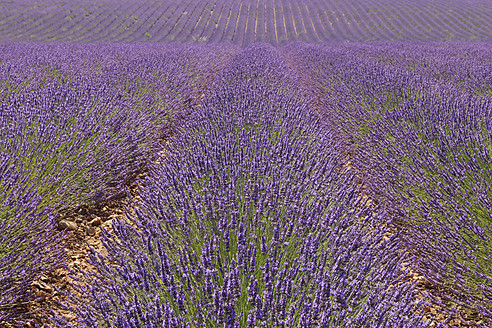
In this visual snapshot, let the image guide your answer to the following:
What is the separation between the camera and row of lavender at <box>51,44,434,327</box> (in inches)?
44.1

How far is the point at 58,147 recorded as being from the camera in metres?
2.46

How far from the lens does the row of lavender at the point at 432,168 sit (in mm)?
1731

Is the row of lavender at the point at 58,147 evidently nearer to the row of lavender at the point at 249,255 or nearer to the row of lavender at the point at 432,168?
the row of lavender at the point at 249,255

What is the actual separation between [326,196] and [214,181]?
1.98ft

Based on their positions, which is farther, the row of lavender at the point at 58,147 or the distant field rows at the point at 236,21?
the distant field rows at the point at 236,21

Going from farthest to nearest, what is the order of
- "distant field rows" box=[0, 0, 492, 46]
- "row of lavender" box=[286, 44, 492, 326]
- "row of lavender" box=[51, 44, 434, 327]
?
"distant field rows" box=[0, 0, 492, 46] < "row of lavender" box=[286, 44, 492, 326] < "row of lavender" box=[51, 44, 434, 327]

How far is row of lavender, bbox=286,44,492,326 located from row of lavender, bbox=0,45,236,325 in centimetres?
200

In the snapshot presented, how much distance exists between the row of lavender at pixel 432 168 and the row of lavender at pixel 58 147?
200 centimetres

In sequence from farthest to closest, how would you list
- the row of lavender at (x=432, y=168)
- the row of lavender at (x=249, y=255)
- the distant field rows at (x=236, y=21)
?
1. the distant field rows at (x=236, y=21)
2. the row of lavender at (x=432, y=168)
3. the row of lavender at (x=249, y=255)

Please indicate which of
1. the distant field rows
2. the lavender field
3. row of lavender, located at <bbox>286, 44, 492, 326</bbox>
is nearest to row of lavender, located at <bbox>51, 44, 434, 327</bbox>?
the lavender field

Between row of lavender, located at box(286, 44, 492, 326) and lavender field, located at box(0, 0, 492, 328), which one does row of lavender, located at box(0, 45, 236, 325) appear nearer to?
lavender field, located at box(0, 0, 492, 328)

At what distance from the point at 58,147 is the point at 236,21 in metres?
20.6

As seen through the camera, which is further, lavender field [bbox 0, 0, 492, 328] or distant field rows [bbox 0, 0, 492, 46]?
distant field rows [bbox 0, 0, 492, 46]

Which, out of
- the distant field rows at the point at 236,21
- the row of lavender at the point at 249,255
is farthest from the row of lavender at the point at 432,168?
the distant field rows at the point at 236,21
